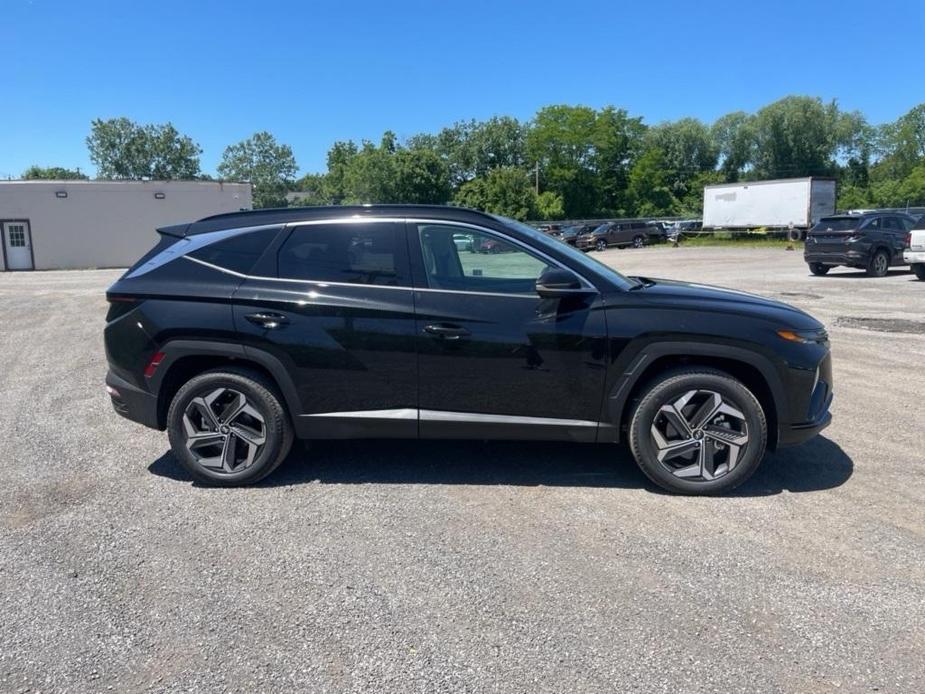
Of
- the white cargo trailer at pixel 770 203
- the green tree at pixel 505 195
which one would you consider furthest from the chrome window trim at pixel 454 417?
the green tree at pixel 505 195

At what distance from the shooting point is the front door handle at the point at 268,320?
4.58 metres

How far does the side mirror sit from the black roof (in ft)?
2.09

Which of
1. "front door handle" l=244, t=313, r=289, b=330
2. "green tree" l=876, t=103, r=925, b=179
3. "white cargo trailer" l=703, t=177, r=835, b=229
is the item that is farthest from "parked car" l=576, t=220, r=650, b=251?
"green tree" l=876, t=103, r=925, b=179

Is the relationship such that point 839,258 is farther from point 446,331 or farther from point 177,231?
point 177,231

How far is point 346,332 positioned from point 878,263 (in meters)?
18.8

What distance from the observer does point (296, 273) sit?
470 cm

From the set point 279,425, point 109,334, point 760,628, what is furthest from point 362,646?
point 109,334

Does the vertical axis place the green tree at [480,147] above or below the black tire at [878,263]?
above

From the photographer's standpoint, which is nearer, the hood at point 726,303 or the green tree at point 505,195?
the hood at point 726,303

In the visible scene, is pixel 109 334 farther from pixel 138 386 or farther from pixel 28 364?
pixel 28 364

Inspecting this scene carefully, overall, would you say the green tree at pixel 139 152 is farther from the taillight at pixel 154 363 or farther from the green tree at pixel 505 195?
the taillight at pixel 154 363

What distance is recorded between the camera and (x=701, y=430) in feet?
14.5

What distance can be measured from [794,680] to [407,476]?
2.72 m

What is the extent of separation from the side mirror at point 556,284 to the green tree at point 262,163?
105160 millimetres
